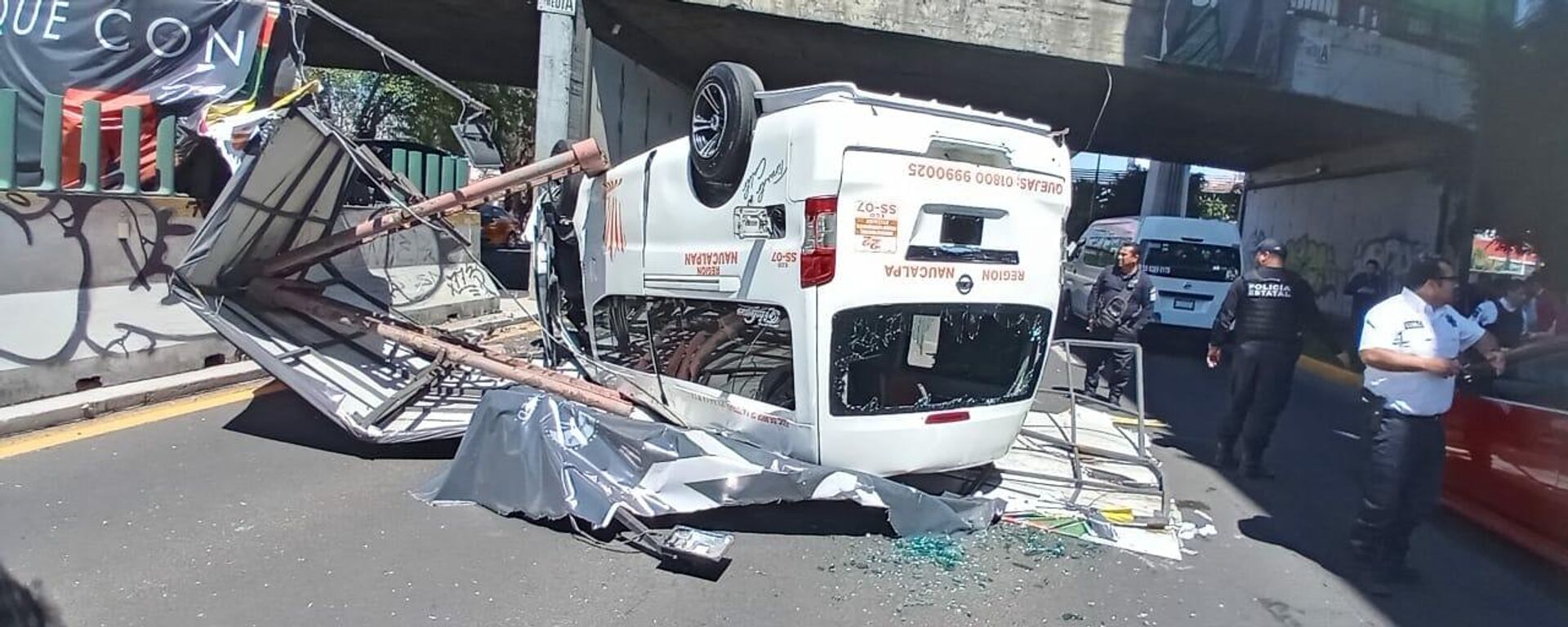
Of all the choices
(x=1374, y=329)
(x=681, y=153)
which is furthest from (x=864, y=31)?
(x=1374, y=329)

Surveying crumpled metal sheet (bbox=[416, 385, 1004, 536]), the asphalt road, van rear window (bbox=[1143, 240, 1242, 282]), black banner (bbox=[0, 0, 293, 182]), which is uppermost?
black banner (bbox=[0, 0, 293, 182])

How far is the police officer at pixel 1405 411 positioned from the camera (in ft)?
16.3

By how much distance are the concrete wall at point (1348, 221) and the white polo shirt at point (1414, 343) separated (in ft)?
43.1

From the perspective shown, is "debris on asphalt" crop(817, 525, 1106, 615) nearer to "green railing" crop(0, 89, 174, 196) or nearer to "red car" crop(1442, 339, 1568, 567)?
"red car" crop(1442, 339, 1568, 567)

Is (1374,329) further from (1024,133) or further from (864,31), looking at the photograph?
(864,31)

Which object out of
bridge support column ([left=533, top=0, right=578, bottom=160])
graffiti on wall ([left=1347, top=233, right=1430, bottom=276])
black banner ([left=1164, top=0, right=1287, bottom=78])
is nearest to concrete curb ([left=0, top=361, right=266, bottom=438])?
bridge support column ([left=533, top=0, right=578, bottom=160])

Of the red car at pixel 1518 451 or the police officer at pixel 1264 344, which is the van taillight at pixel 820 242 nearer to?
the red car at pixel 1518 451

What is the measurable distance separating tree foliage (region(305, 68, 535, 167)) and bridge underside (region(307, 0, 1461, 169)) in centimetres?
999

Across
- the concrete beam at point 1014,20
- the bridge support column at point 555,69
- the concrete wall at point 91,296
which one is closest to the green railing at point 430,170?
the bridge support column at point 555,69

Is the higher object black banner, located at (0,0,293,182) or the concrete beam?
the concrete beam

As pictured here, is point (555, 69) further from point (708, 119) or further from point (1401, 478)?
point (1401, 478)

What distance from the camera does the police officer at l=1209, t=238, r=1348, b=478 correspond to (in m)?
7.08

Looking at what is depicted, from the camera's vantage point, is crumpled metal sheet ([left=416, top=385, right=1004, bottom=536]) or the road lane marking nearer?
crumpled metal sheet ([left=416, top=385, right=1004, bottom=536])

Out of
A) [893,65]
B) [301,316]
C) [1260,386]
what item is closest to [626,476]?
[301,316]
